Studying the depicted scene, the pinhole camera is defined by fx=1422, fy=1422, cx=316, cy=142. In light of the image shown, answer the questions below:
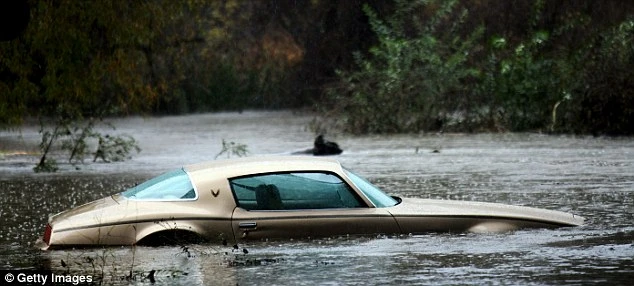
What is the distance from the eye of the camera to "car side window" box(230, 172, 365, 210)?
1285 centimetres

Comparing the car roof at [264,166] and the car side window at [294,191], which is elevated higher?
the car roof at [264,166]

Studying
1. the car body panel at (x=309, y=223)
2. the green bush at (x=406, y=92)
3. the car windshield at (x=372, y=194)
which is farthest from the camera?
the green bush at (x=406, y=92)

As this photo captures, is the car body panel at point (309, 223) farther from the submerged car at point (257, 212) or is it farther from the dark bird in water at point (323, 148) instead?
the dark bird in water at point (323, 148)

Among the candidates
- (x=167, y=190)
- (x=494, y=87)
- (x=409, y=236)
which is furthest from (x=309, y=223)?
(x=494, y=87)

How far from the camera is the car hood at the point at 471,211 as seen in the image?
13039 millimetres

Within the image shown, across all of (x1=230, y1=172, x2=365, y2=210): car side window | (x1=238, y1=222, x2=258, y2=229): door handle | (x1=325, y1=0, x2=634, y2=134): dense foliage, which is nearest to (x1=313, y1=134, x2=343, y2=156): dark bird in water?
(x1=325, y1=0, x2=634, y2=134): dense foliage

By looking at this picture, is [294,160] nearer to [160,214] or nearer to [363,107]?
[160,214]

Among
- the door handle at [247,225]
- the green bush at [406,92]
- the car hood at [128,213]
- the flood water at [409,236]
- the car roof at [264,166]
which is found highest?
the green bush at [406,92]

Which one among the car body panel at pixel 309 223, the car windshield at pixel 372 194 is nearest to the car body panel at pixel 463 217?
the car windshield at pixel 372 194

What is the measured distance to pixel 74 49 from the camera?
29125mm

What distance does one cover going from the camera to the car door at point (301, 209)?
12.6m

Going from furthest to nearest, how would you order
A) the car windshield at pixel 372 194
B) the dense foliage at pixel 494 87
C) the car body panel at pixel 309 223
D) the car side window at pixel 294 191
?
the dense foliage at pixel 494 87
the car windshield at pixel 372 194
the car side window at pixel 294 191
the car body panel at pixel 309 223

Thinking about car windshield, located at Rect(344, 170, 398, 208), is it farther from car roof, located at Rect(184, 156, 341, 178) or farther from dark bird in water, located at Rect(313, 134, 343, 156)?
dark bird in water, located at Rect(313, 134, 343, 156)

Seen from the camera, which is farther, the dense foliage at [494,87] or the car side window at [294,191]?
the dense foliage at [494,87]
